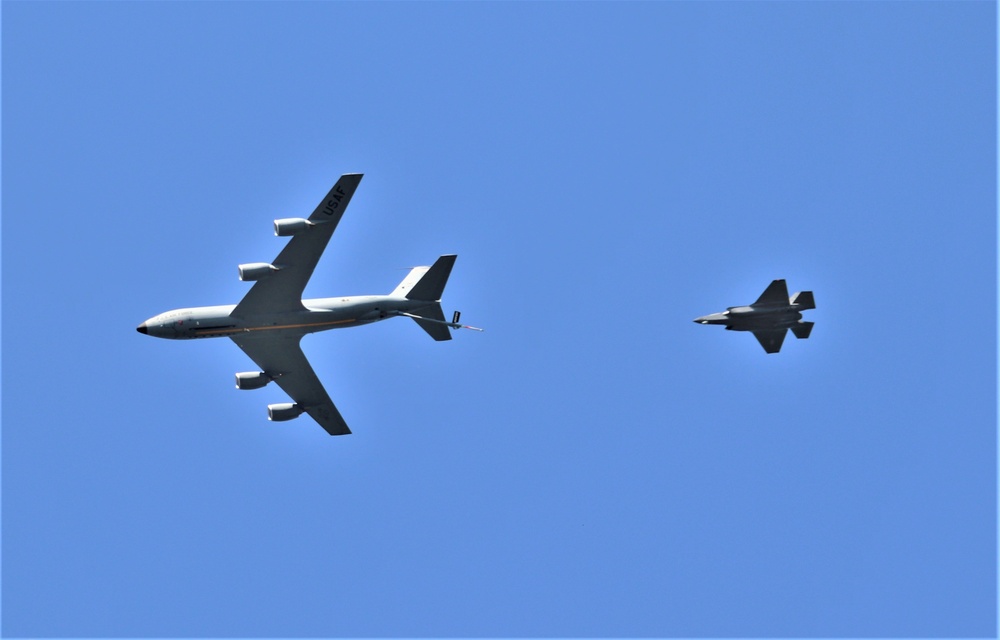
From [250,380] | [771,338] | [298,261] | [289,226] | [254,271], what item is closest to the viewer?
[289,226]

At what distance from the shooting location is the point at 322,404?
268ft

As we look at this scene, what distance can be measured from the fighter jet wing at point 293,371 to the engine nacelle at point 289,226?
7017 mm

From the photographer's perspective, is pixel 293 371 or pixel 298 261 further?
pixel 293 371

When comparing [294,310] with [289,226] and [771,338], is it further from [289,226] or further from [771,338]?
[771,338]

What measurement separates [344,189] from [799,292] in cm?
2841

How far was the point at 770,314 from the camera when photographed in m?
82.7

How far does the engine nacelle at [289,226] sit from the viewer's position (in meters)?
72.4

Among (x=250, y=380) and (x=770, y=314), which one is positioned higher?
(x=770, y=314)

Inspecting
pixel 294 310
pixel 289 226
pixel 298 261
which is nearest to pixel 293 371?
pixel 294 310

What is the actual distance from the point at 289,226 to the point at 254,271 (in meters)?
3.11

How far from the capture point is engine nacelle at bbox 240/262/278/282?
7306cm

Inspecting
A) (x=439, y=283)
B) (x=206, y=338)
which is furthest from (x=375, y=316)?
(x=206, y=338)

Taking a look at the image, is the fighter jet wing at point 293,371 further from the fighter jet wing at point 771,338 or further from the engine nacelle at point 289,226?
the fighter jet wing at point 771,338

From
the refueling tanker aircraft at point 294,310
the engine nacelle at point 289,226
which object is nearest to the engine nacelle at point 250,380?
the refueling tanker aircraft at point 294,310
